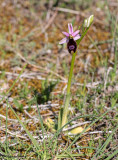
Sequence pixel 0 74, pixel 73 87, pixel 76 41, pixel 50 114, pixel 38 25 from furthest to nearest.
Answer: pixel 38 25, pixel 0 74, pixel 73 87, pixel 50 114, pixel 76 41

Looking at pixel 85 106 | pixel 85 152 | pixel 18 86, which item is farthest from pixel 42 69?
pixel 85 152

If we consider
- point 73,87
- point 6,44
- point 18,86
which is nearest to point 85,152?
point 73,87

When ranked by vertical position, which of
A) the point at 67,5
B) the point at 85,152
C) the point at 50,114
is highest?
the point at 67,5

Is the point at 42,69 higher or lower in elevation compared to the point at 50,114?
higher

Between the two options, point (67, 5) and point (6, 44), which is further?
point (67, 5)

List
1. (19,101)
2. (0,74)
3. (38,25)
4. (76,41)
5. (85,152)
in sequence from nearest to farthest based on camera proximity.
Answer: (76,41), (85,152), (19,101), (0,74), (38,25)

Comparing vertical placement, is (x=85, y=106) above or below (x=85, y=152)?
above

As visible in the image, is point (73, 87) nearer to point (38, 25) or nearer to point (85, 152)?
point (85, 152)

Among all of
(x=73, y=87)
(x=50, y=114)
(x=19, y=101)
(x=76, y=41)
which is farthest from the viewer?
(x=73, y=87)

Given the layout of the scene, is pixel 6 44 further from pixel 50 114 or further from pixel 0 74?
pixel 50 114
